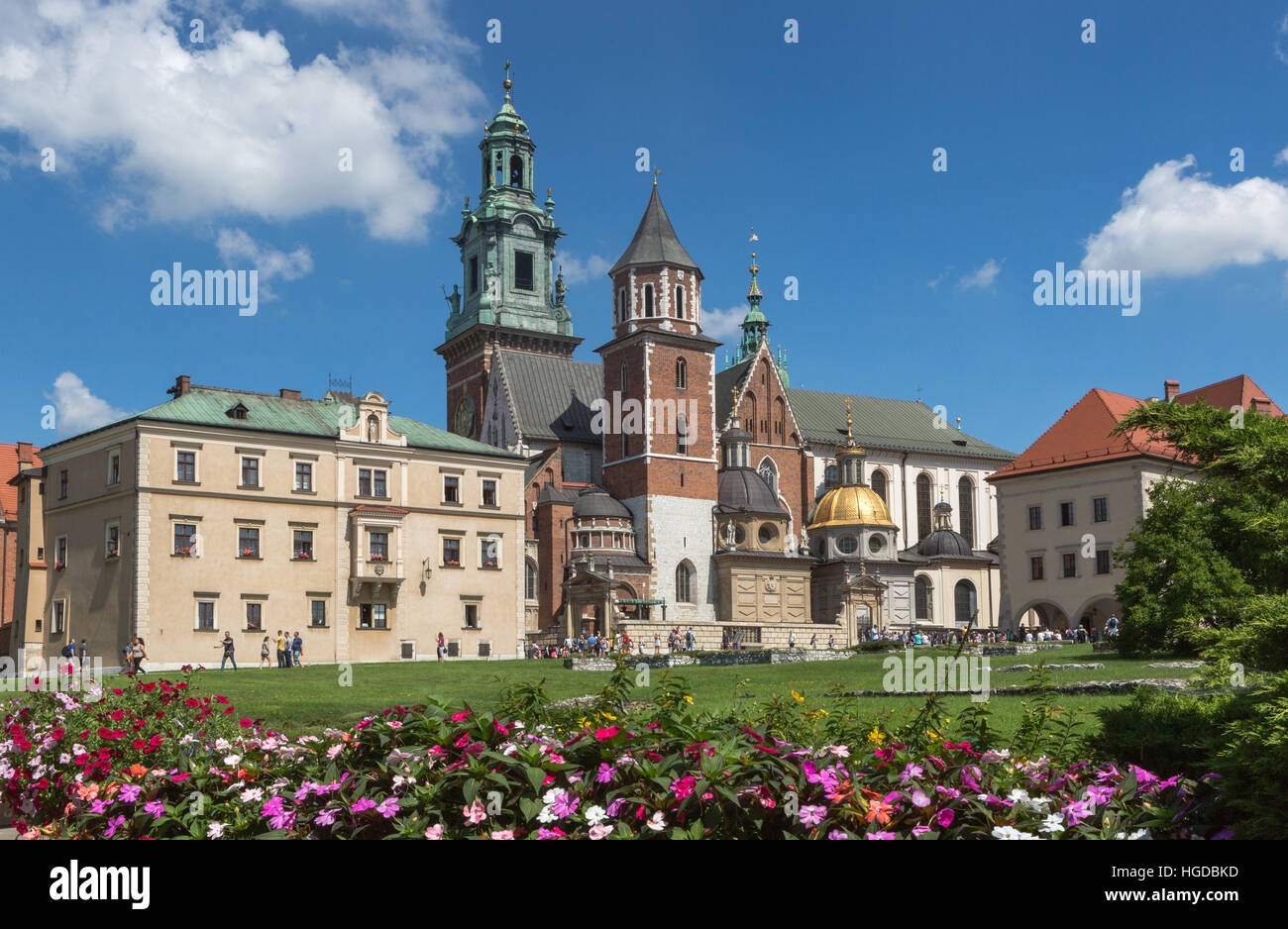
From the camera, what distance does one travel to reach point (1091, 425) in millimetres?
63531

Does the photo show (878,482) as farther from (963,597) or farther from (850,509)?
(850,509)

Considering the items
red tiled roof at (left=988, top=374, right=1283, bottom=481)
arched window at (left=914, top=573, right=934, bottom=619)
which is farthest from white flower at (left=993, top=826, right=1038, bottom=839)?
arched window at (left=914, top=573, right=934, bottom=619)

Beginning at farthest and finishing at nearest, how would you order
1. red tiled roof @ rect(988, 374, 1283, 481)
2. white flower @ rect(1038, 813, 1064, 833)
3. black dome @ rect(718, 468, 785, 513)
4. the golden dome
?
the golden dome → black dome @ rect(718, 468, 785, 513) → red tiled roof @ rect(988, 374, 1283, 481) → white flower @ rect(1038, 813, 1064, 833)

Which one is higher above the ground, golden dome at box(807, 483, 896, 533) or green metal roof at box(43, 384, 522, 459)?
green metal roof at box(43, 384, 522, 459)

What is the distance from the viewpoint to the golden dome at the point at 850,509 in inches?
3059

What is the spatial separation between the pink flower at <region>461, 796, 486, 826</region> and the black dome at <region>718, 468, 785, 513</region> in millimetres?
64712

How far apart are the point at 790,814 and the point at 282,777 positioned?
366cm

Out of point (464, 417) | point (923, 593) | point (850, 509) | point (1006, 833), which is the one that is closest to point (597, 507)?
point (850, 509)

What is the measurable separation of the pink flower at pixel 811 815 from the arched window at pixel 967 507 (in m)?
89.2

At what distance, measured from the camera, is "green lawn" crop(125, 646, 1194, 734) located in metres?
18.0

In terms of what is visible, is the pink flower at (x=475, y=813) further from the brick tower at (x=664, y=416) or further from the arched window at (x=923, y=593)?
the arched window at (x=923, y=593)

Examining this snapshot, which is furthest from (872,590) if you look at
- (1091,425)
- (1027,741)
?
(1027,741)

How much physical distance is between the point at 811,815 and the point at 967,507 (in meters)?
90.6

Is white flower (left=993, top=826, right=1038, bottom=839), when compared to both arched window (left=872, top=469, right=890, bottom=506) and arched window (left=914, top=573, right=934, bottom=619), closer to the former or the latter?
Result: arched window (left=914, top=573, right=934, bottom=619)
